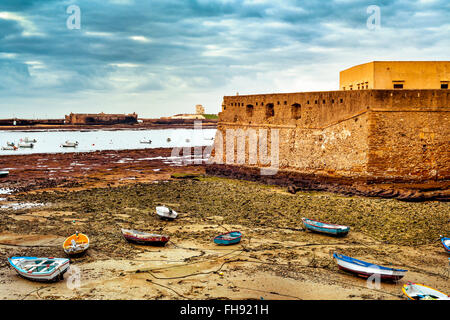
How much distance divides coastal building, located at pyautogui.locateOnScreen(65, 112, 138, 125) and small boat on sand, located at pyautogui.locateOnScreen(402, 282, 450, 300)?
16717 cm

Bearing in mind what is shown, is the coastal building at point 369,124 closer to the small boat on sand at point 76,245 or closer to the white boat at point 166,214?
the white boat at point 166,214

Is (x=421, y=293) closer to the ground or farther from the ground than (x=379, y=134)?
closer to the ground

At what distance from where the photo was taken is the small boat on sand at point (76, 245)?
13680 mm

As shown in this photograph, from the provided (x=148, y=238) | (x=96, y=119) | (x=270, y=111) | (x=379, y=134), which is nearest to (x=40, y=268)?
(x=148, y=238)

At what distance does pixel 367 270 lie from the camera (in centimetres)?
1180

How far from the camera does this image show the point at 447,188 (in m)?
22.5

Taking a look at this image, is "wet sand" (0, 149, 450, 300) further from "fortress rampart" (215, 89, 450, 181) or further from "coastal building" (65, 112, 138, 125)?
"coastal building" (65, 112, 138, 125)

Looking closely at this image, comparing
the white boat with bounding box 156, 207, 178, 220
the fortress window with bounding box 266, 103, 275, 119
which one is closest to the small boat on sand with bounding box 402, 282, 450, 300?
the white boat with bounding box 156, 207, 178, 220

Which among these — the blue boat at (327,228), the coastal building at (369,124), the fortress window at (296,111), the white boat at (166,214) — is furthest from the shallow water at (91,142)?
the blue boat at (327,228)

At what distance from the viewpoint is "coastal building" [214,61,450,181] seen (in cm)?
2266

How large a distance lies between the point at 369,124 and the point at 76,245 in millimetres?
16867

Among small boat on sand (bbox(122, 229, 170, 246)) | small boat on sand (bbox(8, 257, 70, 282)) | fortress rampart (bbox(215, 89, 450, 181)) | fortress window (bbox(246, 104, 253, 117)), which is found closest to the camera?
small boat on sand (bbox(8, 257, 70, 282))

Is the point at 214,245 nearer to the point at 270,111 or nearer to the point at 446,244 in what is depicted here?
the point at 446,244
